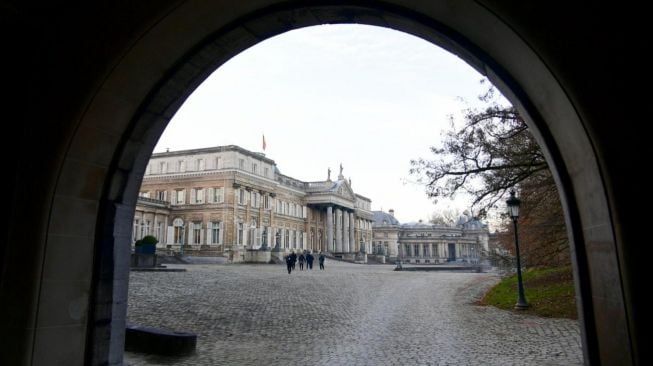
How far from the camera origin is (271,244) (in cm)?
7019

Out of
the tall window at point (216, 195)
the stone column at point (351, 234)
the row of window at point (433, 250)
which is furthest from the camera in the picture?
the row of window at point (433, 250)

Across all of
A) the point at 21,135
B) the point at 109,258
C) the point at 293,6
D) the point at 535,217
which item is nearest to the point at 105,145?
the point at 21,135

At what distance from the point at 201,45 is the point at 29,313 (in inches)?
105

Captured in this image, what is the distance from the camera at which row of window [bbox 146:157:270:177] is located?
207 ft

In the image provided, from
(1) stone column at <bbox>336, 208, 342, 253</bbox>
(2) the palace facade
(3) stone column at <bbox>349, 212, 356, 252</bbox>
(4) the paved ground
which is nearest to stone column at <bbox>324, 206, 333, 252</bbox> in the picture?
(1) stone column at <bbox>336, 208, 342, 253</bbox>

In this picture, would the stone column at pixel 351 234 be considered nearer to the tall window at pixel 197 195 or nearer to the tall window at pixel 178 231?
the tall window at pixel 197 195

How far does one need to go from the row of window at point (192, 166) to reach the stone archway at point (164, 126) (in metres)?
59.9

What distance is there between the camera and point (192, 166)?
64.7 meters

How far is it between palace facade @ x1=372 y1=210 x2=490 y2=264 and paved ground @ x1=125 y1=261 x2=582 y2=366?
317 feet

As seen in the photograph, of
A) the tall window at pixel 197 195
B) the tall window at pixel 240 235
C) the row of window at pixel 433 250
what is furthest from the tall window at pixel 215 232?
the row of window at pixel 433 250

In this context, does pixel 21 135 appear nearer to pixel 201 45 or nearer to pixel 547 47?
pixel 201 45

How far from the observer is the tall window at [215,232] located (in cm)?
6181

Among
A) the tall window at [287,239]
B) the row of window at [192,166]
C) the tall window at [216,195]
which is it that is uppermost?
the row of window at [192,166]

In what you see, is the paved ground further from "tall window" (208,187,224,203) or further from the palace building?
"tall window" (208,187,224,203)
